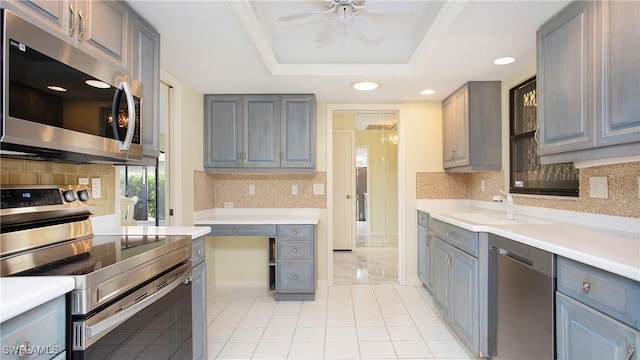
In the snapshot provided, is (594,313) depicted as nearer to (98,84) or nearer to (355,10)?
(355,10)

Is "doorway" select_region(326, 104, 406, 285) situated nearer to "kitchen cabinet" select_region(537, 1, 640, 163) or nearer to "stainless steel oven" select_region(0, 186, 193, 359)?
"kitchen cabinet" select_region(537, 1, 640, 163)

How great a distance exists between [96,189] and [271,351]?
155 cm

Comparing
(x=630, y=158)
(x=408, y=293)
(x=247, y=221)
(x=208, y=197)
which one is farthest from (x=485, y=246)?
(x=208, y=197)

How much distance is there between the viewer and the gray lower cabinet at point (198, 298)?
178 centimetres

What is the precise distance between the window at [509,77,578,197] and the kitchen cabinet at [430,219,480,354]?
72cm

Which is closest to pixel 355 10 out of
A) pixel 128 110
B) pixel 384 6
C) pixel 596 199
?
pixel 384 6

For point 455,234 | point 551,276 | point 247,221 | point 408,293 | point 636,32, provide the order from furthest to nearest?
point 408,293 → point 247,221 → point 455,234 → point 551,276 → point 636,32

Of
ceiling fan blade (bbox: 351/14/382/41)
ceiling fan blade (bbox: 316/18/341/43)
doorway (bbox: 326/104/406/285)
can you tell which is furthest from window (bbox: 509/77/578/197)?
ceiling fan blade (bbox: 316/18/341/43)

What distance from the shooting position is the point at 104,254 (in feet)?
4.17

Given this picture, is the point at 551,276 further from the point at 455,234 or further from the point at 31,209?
the point at 31,209

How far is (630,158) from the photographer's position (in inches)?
55.5

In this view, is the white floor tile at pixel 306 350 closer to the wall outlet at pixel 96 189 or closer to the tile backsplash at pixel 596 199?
the wall outlet at pixel 96 189

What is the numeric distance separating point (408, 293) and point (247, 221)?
187 centimetres

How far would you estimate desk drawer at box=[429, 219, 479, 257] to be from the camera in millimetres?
2049
